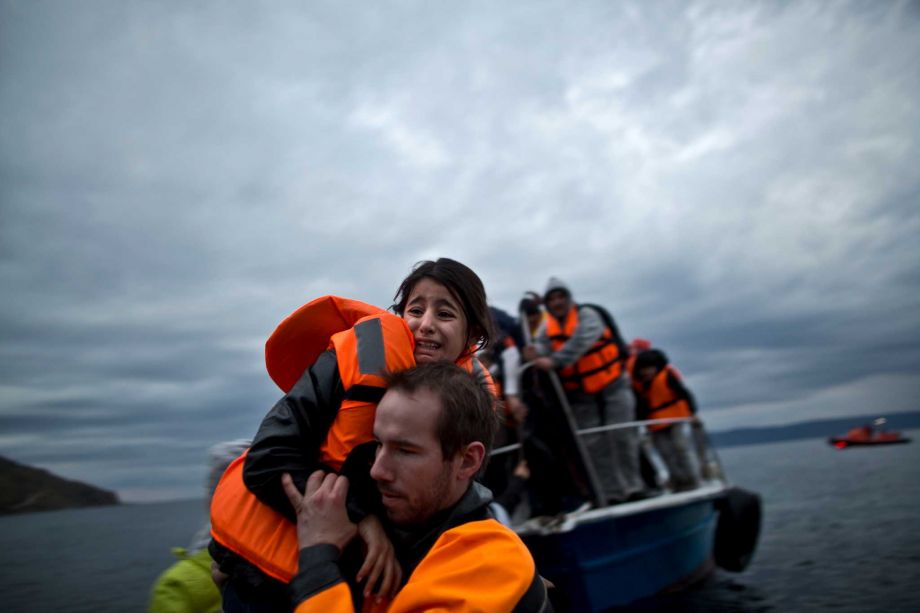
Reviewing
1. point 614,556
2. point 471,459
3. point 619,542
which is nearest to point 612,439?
point 619,542

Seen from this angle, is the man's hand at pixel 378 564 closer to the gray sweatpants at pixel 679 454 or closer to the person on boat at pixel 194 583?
the person on boat at pixel 194 583

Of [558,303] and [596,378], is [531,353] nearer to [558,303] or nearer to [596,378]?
[558,303]

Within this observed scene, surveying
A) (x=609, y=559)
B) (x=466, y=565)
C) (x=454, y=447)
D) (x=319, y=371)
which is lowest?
(x=609, y=559)

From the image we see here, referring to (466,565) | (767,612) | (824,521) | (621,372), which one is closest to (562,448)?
(621,372)

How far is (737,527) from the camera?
32.8 feet

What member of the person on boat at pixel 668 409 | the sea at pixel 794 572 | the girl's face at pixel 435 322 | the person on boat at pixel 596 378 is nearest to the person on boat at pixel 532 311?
the person on boat at pixel 596 378

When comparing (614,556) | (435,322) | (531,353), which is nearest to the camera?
(435,322)

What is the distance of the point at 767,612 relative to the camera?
1189 cm

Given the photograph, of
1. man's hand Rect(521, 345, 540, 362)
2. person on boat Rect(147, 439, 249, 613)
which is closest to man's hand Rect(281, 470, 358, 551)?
person on boat Rect(147, 439, 249, 613)

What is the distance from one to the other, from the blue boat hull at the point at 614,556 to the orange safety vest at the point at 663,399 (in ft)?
4.37

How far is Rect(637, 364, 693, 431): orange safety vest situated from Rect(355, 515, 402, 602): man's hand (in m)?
8.56

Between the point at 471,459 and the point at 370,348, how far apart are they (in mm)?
430

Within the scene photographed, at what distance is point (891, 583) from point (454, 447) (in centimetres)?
1643

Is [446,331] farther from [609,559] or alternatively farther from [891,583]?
[891,583]
